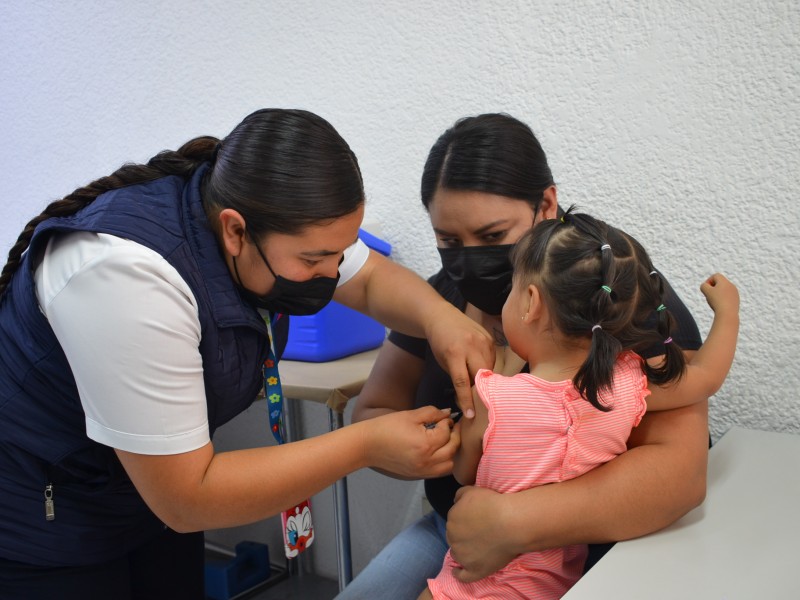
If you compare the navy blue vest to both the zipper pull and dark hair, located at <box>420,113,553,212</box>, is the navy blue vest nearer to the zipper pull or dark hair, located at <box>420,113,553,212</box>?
the zipper pull

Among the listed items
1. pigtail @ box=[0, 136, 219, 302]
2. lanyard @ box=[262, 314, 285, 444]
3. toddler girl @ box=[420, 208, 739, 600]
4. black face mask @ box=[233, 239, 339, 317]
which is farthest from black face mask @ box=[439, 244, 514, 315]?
pigtail @ box=[0, 136, 219, 302]

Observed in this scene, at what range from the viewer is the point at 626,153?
177 centimetres

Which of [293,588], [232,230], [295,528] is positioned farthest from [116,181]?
[293,588]

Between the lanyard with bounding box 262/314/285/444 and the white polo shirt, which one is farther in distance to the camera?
the lanyard with bounding box 262/314/285/444

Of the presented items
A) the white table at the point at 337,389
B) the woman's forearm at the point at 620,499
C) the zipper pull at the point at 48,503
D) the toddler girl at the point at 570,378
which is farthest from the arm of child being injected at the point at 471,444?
the zipper pull at the point at 48,503

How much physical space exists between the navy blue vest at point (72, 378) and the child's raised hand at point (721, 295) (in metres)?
0.84

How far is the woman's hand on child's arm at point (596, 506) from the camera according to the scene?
3.56ft

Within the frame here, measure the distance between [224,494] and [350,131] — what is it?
1557mm

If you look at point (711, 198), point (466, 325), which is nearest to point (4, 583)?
point (466, 325)

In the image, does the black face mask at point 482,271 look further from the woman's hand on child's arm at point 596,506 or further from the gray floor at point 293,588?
the gray floor at point 293,588

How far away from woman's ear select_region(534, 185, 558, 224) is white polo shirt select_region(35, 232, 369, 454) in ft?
2.44

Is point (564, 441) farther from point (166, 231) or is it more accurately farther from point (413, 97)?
point (413, 97)

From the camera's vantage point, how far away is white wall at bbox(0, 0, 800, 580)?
1.59 metres

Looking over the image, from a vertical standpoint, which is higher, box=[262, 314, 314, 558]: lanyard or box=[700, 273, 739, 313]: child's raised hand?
box=[700, 273, 739, 313]: child's raised hand
